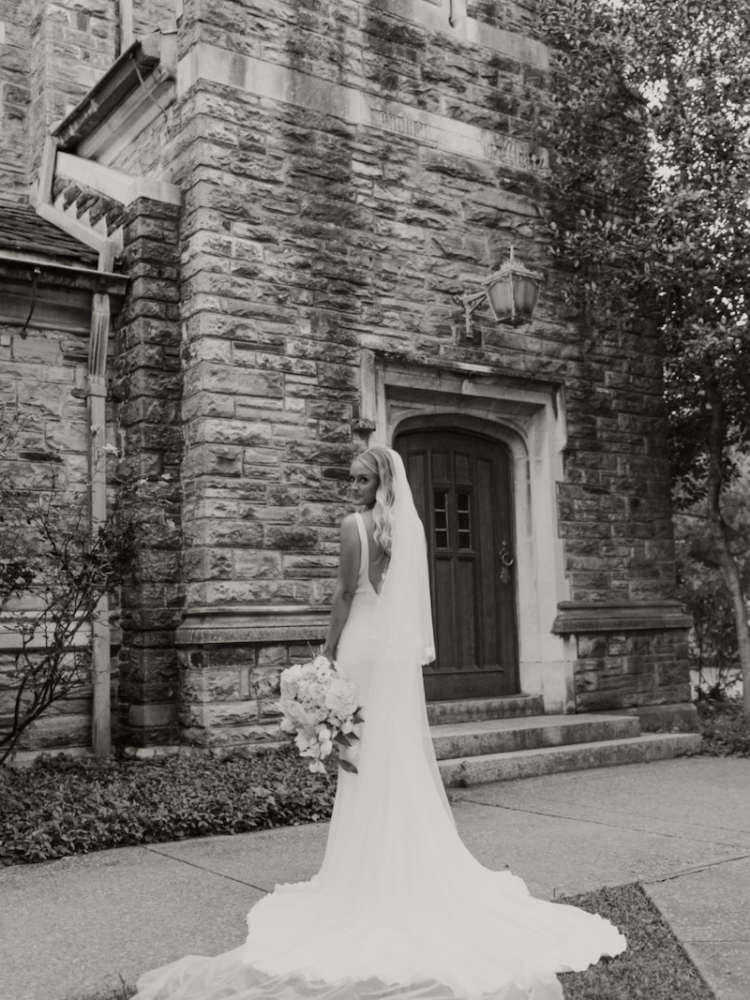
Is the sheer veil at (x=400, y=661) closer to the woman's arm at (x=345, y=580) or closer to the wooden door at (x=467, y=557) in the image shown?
the woman's arm at (x=345, y=580)

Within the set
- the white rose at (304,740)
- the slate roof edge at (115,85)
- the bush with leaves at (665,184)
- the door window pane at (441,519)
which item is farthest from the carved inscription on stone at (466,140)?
the white rose at (304,740)

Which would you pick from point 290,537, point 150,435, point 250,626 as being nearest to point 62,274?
point 150,435

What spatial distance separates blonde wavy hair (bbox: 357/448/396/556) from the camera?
4.51 metres

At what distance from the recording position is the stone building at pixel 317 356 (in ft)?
26.3

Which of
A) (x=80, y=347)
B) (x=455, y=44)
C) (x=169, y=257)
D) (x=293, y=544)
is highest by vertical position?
(x=455, y=44)

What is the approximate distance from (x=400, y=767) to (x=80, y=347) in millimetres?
5127

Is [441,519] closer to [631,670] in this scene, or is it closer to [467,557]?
[467,557]

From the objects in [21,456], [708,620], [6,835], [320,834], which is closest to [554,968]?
[320,834]

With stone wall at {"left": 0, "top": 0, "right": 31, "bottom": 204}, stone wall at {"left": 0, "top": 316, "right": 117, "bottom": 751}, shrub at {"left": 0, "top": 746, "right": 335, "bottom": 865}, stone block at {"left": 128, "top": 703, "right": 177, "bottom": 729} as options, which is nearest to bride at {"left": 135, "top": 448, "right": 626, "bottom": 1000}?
shrub at {"left": 0, "top": 746, "right": 335, "bottom": 865}

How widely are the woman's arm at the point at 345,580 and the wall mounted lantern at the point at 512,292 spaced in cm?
472

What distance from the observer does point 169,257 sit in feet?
27.6

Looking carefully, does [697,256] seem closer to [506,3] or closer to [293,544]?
[506,3]

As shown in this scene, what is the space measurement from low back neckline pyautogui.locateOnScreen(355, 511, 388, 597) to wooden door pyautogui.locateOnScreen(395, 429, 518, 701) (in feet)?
15.2

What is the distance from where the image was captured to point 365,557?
456 centimetres
